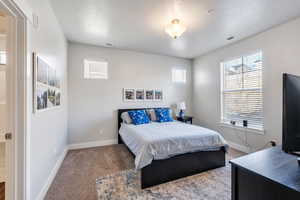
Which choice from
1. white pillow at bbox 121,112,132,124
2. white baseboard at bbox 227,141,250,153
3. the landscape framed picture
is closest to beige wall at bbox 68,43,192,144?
white pillow at bbox 121,112,132,124

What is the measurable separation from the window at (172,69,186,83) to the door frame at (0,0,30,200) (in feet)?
13.4

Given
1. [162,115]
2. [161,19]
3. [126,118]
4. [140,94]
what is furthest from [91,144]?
[161,19]

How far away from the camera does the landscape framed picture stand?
161cm

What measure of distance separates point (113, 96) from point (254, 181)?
364 centimetres

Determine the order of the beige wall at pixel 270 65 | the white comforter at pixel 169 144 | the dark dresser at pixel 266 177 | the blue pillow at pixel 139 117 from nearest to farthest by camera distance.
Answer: the dark dresser at pixel 266 177, the white comforter at pixel 169 144, the beige wall at pixel 270 65, the blue pillow at pixel 139 117

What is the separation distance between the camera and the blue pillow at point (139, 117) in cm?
357

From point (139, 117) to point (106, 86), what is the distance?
4.29 ft

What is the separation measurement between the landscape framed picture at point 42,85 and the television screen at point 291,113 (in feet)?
7.45

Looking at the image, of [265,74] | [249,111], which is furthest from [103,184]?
[265,74]

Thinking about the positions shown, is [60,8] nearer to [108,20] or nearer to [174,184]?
[108,20]

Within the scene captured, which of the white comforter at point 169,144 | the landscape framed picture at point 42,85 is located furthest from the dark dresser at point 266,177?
the landscape framed picture at point 42,85

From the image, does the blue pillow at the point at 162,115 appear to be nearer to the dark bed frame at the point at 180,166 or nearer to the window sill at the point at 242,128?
the window sill at the point at 242,128

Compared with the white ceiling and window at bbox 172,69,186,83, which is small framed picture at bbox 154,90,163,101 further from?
the white ceiling

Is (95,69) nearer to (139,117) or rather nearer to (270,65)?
(139,117)
